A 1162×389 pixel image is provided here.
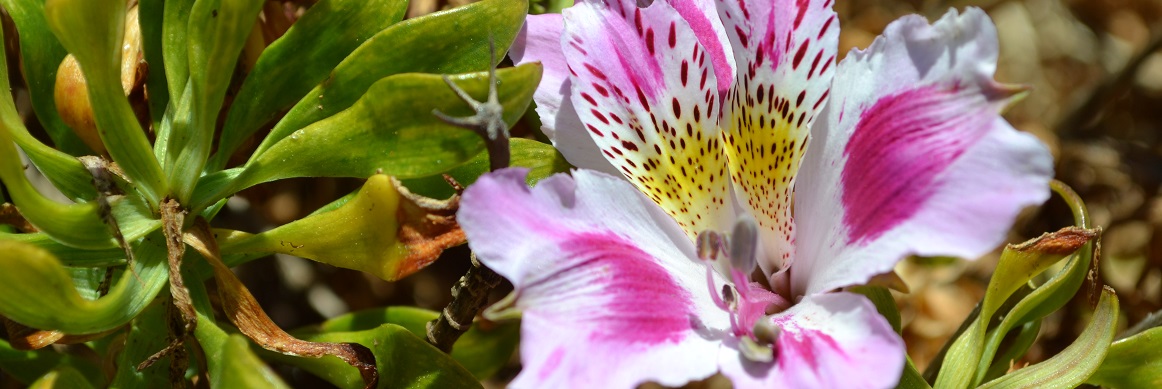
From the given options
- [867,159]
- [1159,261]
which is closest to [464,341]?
[867,159]

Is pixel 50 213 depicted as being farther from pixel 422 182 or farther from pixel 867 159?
pixel 867 159

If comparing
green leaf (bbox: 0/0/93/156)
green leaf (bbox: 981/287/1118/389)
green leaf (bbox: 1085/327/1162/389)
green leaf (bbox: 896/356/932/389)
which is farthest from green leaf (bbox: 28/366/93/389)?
green leaf (bbox: 1085/327/1162/389)

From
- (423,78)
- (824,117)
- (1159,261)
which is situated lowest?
(1159,261)

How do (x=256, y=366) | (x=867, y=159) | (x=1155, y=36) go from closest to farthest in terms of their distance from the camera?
1. (x=256, y=366)
2. (x=867, y=159)
3. (x=1155, y=36)

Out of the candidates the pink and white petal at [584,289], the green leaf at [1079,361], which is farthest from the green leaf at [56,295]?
the green leaf at [1079,361]

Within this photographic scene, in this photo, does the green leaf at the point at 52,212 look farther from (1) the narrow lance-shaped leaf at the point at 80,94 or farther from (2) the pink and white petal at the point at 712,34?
(2) the pink and white petal at the point at 712,34

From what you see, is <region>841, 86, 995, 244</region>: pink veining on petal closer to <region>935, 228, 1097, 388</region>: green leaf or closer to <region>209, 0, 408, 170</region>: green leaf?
<region>935, 228, 1097, 388</region>: green leaf
